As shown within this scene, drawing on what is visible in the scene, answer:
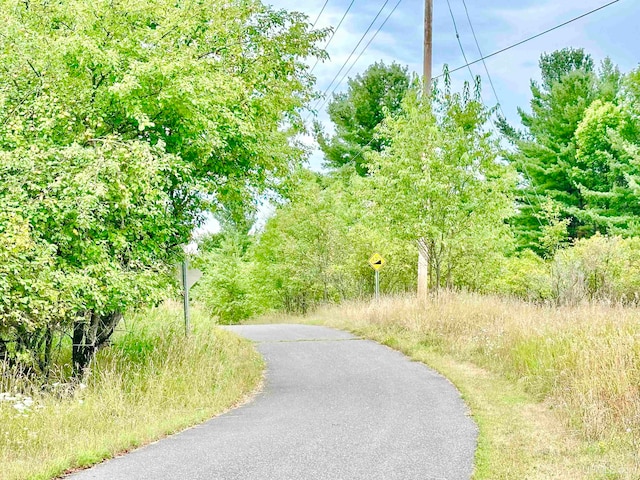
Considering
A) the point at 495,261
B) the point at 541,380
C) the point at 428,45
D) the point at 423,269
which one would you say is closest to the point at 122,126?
the point at 541,380

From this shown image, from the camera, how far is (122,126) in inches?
442

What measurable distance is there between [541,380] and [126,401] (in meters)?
6.23

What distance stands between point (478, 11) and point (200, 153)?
47.7 feet

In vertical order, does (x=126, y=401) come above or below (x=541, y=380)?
below

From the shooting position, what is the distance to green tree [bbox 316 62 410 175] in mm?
49469

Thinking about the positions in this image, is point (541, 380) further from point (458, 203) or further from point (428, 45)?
point (428, 45)

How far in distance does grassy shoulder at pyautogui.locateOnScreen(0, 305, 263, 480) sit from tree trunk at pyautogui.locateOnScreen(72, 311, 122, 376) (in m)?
0.25

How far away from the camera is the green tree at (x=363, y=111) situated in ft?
162

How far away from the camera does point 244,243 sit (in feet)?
186

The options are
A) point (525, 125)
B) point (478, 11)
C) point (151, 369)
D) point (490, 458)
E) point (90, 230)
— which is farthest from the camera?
point (525, 125)

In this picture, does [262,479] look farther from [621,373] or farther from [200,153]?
[200,153]

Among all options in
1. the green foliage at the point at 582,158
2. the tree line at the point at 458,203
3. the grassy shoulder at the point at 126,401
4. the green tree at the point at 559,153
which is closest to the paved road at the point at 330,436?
the grassy shoulder at the point at 126,401

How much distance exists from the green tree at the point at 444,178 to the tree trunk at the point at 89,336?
898 centimetres

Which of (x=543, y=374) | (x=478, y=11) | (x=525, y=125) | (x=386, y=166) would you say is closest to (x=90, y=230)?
(x=543, y=374)
